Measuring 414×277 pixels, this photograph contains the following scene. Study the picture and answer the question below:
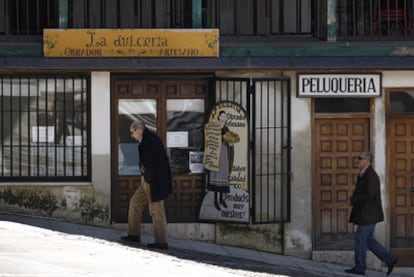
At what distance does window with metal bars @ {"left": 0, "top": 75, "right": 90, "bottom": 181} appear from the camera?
64.7ft

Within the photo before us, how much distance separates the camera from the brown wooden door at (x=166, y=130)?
19.8 meters

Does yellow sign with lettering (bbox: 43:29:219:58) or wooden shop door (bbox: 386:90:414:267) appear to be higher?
yellow sign with lettering (bbox: 43:29:219:58)

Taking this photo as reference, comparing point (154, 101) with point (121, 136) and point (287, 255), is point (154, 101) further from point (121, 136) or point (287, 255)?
point (287, 255)

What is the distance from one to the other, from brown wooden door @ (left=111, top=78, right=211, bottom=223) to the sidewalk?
1.90ft

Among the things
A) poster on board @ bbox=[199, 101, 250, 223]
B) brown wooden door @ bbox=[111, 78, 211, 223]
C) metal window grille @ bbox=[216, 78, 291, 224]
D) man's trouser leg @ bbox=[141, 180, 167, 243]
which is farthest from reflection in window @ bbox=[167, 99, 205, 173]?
man's trouser leg @ bbox=[141, 180, 167, 243]

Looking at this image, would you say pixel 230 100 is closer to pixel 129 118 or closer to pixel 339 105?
pixel 129 118

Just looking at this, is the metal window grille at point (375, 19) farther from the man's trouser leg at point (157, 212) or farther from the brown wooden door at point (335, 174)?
the man's trouser leg at point (157, 212)

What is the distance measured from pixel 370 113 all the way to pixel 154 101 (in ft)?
11.1

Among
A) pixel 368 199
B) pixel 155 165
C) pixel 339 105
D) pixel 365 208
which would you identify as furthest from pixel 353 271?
pixel 155 165

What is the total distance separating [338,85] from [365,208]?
8.79 ft

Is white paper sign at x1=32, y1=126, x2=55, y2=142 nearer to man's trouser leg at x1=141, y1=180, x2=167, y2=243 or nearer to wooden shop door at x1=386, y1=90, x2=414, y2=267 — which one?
Result: man's trouser leg at x1=141, y1=180, x2=167, y2=243

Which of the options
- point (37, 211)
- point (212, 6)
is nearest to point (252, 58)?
point (212, 6)

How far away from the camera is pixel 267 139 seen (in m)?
20.0

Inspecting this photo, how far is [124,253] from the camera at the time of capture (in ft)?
54.0
